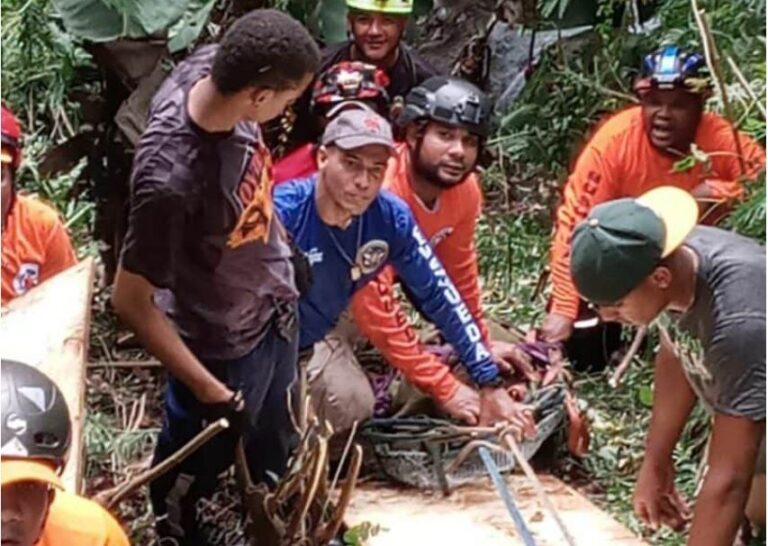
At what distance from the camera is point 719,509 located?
10.9ft

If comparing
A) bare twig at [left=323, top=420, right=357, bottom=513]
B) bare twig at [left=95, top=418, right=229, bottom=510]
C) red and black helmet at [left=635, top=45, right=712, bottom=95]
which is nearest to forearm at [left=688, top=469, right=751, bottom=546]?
bare twig at [left=95, top=418, right=229, bottom=510]

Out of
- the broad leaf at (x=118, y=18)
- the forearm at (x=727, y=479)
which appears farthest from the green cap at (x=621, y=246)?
the broad leaf at (x=118, y=18)

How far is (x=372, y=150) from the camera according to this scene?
443 cm

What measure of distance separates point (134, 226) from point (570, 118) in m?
3.79

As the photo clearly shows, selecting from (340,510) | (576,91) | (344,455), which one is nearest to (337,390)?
(344,455)

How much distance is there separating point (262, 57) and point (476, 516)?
1698 millimetres

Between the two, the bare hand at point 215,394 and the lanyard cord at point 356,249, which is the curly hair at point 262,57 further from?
the lanyard cord at point 356,249

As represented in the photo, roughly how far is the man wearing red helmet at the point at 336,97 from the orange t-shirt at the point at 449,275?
7.7 inches

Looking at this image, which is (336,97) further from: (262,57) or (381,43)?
(262,57)

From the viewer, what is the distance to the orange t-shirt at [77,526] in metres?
2.93

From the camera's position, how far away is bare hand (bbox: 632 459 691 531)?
12.8 feet

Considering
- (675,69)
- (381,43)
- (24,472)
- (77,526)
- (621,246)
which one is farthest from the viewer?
(381,43)

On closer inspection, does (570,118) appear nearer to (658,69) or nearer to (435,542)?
(658,69)

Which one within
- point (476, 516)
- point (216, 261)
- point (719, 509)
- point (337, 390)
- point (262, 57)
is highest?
point (262, 57)
